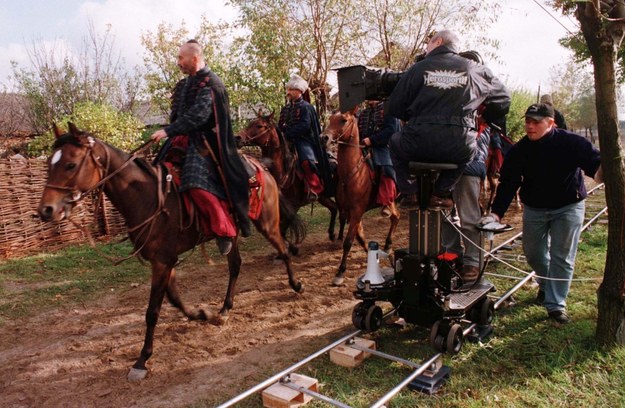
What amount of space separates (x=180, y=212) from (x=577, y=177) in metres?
3.74

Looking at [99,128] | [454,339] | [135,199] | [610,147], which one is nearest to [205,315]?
[135,199]

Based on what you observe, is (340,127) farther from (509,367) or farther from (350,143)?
(509,367)

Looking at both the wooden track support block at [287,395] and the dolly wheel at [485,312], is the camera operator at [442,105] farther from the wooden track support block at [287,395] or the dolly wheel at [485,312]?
the wooden track support block at [287,395]

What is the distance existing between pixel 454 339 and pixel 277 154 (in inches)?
168

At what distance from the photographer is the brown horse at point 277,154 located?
22.5 feet

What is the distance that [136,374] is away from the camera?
3.81 metres

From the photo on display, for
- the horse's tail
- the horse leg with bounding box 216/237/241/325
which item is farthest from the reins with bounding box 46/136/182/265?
the horse's tail

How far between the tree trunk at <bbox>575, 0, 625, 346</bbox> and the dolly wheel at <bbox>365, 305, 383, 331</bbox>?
177 cm

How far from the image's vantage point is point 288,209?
636cm

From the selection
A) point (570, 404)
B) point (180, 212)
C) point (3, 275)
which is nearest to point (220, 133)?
point (180, 212)

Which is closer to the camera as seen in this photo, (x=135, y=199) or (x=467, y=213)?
(x=135, y=199)

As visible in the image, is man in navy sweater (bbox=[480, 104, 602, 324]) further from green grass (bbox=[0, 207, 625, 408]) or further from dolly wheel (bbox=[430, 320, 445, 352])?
dolly wheel (bbox=[430, 320, 445, 352])

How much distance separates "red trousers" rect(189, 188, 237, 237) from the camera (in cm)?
435

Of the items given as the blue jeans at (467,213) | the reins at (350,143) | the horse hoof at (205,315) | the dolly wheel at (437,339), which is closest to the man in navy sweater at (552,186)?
the blue jeans at (467,213)
